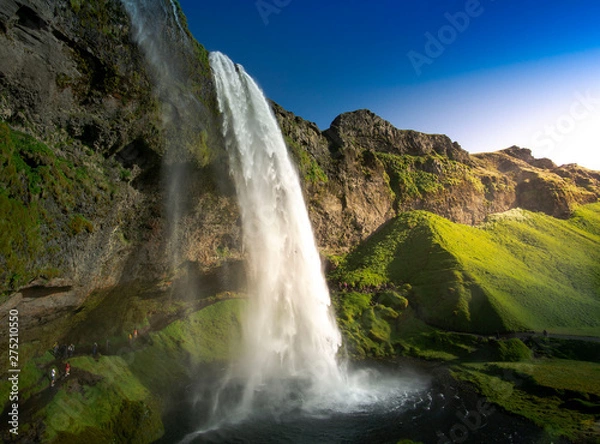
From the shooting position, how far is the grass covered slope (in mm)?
28062

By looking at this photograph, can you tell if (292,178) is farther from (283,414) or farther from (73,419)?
(73,419)

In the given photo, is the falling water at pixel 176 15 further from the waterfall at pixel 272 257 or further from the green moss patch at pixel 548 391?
the green moss patch at pixel 548 391

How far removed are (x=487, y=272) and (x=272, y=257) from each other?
69.9ft

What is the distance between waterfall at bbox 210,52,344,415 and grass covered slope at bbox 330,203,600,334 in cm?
790

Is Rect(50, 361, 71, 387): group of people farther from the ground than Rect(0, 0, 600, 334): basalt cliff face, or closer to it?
closer to it

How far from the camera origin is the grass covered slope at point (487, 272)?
2806 centimetres

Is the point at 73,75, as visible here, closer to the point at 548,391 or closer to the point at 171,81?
the point at 171,81

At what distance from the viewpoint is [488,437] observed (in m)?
13.8

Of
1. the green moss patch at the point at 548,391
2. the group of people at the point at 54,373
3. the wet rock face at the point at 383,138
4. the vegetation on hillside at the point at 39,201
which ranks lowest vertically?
the green moss patch at the point at 548,391

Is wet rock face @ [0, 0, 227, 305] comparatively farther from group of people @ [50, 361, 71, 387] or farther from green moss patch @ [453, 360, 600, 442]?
green moss patch @ [453, 360, 600, 442]

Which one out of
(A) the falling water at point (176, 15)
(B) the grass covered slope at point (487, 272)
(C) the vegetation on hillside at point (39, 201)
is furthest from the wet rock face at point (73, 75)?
(B) the grass covered slope at point (487, 272)

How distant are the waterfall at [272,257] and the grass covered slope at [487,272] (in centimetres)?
790

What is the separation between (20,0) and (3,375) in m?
15.1

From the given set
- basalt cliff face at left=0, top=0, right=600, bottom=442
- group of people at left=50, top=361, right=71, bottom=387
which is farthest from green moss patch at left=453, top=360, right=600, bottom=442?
group of people at left=50, top=361, right=71, bottom=387
